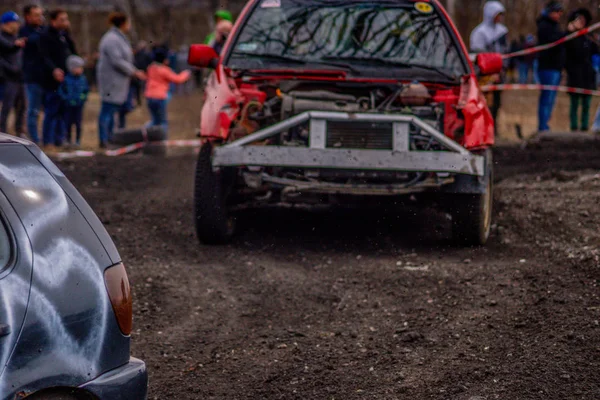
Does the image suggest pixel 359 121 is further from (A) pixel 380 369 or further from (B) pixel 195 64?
(A) pixel 380 369

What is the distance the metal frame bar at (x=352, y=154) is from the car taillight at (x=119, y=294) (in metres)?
4.12

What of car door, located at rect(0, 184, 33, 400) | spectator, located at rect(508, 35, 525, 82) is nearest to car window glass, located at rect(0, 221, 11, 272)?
car door, located at rect(0, 184, 33, 400)

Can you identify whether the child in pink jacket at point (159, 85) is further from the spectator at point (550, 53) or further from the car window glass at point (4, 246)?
the car window glass at point (4, 246)

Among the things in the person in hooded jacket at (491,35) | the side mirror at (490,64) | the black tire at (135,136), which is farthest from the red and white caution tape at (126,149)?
the side mirror at (490,64)

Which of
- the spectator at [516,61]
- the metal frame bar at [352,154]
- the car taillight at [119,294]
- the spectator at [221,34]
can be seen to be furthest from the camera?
the spectator at [516,61]

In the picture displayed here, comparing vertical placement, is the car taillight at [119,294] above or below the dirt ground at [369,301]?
above

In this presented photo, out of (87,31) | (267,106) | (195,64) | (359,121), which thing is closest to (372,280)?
(359,121)

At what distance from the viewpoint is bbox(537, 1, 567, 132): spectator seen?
51.8 feet

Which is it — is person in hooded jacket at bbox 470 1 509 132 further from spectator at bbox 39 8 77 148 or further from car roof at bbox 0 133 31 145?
car roof at bbox 0 133 31 145

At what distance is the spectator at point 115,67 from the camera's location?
50.2 feet

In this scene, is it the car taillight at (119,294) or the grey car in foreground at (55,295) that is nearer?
the grey car in foreground at (55,295)

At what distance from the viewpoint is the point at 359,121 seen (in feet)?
25.5

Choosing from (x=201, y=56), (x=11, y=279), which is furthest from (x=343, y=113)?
(x=11, y=279)

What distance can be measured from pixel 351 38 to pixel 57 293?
19.0ft
